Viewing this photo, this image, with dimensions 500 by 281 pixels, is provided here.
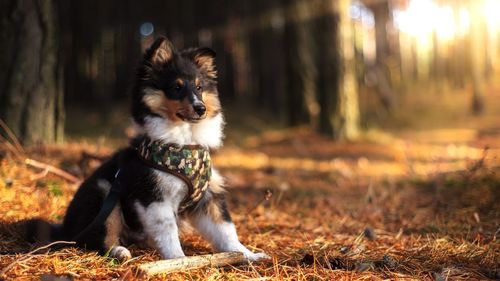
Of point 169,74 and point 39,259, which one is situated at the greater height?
point 169,74

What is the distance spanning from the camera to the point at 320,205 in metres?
6.01

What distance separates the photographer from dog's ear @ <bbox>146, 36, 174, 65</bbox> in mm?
3854

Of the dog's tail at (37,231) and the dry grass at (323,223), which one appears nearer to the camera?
the dry grass at (323,223)

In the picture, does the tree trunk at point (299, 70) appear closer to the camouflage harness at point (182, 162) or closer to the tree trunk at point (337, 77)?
the tree trunk at point (337, 77)

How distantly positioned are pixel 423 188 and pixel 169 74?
415 cm

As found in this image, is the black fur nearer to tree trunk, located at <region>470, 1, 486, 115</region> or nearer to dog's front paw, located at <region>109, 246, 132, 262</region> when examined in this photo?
dog's front paw, located at <region>109, 246, 132, 262</region>

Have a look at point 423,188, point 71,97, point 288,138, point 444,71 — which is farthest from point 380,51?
point 423,188

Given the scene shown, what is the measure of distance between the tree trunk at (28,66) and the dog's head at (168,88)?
8.27ft

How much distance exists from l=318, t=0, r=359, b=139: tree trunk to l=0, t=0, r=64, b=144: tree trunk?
6736mm

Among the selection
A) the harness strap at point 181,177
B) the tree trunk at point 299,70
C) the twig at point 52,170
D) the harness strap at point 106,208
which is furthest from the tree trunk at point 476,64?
the harness strap at point 106,208

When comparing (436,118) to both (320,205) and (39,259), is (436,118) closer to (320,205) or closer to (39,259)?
(320,205)

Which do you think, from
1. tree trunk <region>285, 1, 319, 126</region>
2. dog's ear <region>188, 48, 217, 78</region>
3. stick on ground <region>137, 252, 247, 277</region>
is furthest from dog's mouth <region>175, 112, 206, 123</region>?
tree trunk <region>285, 1, 319, 126</region>

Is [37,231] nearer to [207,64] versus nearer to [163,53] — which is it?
[163,53]

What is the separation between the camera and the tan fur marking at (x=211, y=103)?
4043 millimetres
